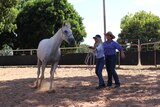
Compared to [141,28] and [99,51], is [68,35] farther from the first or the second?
[141,28]

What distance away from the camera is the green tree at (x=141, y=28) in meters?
84.9

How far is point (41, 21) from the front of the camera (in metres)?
53.6

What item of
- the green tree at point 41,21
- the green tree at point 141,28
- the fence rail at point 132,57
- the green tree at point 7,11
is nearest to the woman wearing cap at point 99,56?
the fence rail at point 132,57

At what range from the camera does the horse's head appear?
10391mm

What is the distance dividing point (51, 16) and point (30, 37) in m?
4.15

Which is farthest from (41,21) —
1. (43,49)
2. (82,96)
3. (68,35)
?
(82,96)

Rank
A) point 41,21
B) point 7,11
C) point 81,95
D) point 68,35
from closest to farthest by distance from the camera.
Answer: point 81,95, point 68,35, point 7,11, point 41,21

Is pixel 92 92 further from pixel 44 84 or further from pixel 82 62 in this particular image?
pixel 82 62

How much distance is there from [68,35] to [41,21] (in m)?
43.5

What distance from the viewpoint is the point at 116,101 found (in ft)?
30.4

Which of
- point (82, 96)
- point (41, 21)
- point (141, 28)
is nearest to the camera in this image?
point (82, 96)

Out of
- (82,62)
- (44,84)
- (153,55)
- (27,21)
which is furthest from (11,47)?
(44,84)

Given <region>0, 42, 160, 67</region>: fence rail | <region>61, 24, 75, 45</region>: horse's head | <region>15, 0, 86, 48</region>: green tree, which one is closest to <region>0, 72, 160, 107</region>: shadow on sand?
<region>61, 24, 75, 45</region>: horse's head

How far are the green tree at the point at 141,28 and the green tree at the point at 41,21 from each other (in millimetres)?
28643
